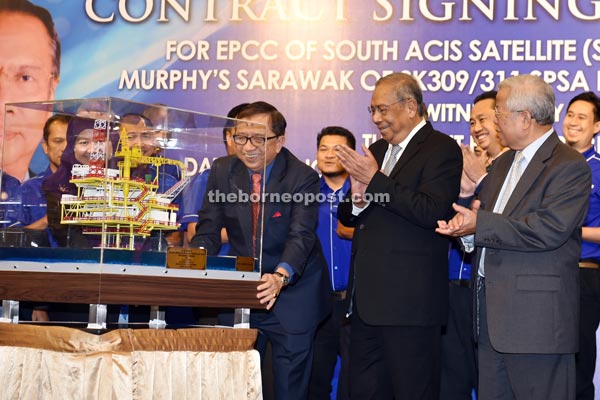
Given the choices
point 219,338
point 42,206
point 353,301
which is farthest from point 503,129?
point 42,206

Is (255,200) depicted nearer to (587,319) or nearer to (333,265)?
(333,265)

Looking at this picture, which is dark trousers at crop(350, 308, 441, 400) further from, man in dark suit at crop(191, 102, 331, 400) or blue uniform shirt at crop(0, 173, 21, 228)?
blue uniform shirt at crop(0, 173, 21, 228)

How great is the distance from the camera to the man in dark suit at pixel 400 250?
129 inches

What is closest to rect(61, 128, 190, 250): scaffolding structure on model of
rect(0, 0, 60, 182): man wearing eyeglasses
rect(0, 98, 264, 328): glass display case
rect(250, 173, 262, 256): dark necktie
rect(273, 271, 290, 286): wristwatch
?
rect(0, 98, 264, 328): glass display case

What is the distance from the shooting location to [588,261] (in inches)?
175

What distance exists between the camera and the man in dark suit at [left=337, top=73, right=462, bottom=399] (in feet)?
10.8

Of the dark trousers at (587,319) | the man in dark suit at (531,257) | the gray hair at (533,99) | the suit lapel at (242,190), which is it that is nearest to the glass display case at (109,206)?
the suit lapel at (242,190)

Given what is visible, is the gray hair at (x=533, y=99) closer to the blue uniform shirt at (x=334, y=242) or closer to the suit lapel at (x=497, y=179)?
the suit lapel at (x=497, y=179)

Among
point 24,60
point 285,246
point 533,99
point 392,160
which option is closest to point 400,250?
point 392,160

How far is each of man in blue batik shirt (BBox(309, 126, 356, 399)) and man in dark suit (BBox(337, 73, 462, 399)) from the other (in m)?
1.24

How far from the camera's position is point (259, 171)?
130 inches

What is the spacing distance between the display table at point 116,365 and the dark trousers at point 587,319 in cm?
225

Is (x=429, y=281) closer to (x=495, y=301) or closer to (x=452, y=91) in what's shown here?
(x=495, y=301)

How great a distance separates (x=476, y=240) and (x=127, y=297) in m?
1.34
